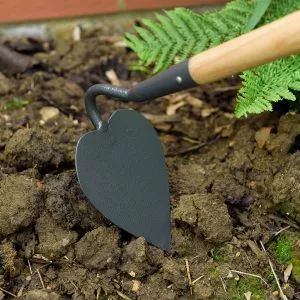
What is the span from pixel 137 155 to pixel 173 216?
0.24 m

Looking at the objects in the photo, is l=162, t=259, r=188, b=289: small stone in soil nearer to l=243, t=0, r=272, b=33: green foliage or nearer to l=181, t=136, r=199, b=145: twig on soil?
l=181, t=136, r=199, b=145: twig on soil

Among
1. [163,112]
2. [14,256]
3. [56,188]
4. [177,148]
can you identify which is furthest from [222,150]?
[14,256]

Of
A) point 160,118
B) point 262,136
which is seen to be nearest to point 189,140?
point 160,118

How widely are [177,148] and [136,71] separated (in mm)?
504

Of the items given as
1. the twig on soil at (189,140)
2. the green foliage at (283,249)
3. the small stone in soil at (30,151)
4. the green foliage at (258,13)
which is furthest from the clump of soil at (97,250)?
the green foliage at (258,13)

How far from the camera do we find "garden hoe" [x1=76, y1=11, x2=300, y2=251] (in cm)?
147

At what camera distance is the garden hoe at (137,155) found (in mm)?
1468

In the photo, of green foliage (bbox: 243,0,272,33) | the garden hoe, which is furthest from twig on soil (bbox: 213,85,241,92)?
the garden hoe

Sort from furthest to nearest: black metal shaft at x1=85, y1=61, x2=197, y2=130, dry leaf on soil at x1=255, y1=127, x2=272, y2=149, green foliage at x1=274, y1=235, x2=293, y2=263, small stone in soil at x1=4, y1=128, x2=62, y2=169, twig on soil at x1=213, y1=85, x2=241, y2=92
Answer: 1. twig on soil at x1=213, y1=85, x2=241, y2=92
2. dry leaf on soil at x1=255, y1=127, x2=272, y2=149
3. small stone in soil at x1=4, y1=128, x2=62, y2=169
4. green foliage at x1=274, y1=235, x2=293, y2=263
5. black metal shaft at x1=85, y1=61, x2=197, y2=130

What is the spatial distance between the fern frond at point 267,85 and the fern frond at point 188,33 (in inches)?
10.4

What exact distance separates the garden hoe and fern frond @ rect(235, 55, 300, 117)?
0.91 feet

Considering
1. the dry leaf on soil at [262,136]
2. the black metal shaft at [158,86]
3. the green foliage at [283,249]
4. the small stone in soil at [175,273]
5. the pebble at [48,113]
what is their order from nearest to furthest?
the black metal shaft at [158,86] < the small stone in soil at [175,273] < the green foliage at [283,249] < the dry leaf on soil at [262,136] < the pebble at [48,113]

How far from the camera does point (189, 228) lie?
1739 millimetres

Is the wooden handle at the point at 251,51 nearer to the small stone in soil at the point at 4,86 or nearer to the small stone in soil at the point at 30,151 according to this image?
the small stone in soil at the point at 30,151
